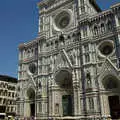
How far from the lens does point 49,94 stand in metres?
32.5

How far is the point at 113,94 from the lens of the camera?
26.6 metres

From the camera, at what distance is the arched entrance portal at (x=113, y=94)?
2634cm

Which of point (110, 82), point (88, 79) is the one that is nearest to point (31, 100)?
point (88, 79)

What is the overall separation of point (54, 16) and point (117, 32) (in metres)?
15.4

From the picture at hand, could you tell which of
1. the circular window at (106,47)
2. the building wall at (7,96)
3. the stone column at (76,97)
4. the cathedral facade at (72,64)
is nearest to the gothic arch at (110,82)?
the cathedral facade at (72,64)

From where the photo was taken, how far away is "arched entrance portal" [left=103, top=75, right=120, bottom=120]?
26344mm

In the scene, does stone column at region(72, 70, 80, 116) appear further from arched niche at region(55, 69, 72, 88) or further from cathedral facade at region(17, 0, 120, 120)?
arched niche at region(55, 69, 72, 88)

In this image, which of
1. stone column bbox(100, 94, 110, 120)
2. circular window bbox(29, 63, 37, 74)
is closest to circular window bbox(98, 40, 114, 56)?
stone column bbox(100, 94, 110, 120)

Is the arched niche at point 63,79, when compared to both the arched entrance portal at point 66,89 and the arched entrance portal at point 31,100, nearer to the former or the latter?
the arched entrance portal at point 66,89

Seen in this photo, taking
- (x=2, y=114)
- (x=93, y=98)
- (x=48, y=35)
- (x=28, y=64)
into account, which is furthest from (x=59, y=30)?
(x=2, y=114)

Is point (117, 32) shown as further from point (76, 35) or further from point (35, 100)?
point (35, 100)

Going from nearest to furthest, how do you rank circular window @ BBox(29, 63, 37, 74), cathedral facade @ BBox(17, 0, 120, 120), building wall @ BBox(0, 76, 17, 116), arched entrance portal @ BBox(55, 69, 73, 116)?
cathedral facade @ BBox(17, 0, 120, 120) → arched entrance portal @ BBox(55, 69, 73, 116) → circular window @ BBox(29, 63, 37, 74) → building wall @ BBox(0, 76, 17, 116)

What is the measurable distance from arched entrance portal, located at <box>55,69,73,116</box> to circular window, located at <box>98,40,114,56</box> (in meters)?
6.54

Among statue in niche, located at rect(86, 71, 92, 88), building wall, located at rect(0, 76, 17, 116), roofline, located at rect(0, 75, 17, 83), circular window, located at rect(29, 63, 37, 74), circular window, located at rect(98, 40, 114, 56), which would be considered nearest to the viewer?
statue in niche, located at rect(86, 71, 92, 88)
